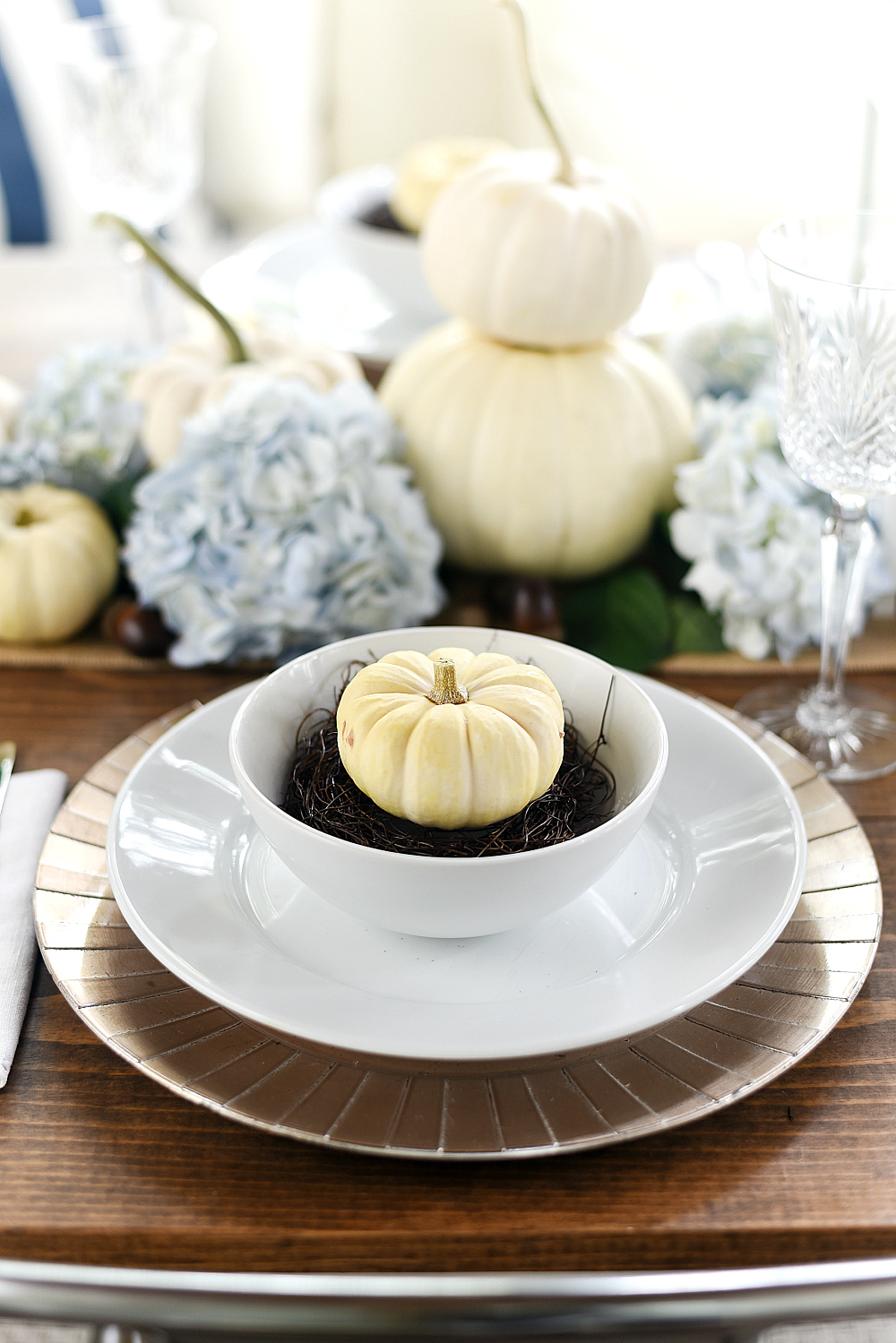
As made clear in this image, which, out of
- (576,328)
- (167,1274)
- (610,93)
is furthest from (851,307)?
(610,93)

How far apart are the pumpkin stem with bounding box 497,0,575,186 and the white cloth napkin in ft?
1.63

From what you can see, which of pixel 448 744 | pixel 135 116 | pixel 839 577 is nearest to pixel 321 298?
pixel 135 116

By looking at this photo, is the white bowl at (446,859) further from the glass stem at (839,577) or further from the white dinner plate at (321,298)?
the white dinner plate at (321,298)

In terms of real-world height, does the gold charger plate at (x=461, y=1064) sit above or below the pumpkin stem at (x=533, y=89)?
below

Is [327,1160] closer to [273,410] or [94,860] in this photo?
[94,860]

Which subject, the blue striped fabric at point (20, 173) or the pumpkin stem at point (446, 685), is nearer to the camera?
the pumpkin stem at point (446, 685)

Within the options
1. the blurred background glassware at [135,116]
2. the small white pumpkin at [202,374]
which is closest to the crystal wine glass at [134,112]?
the blurred background glassware at [135,116]

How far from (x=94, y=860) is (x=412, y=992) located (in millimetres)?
172

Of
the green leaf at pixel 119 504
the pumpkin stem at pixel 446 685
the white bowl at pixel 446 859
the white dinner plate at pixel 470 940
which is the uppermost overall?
the pumpkin stem at pixel 446 685

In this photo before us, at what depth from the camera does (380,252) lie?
1002mm

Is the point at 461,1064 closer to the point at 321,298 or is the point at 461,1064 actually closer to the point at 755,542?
the point at 755,542

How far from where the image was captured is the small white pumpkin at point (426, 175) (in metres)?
1.00

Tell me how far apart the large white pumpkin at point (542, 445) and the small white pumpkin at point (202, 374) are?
7 centimetres

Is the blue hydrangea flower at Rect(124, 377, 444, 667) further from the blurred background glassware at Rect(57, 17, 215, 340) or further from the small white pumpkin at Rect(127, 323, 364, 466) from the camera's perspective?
the blurred background glassware at Rect(57, 17, 215, 340)
